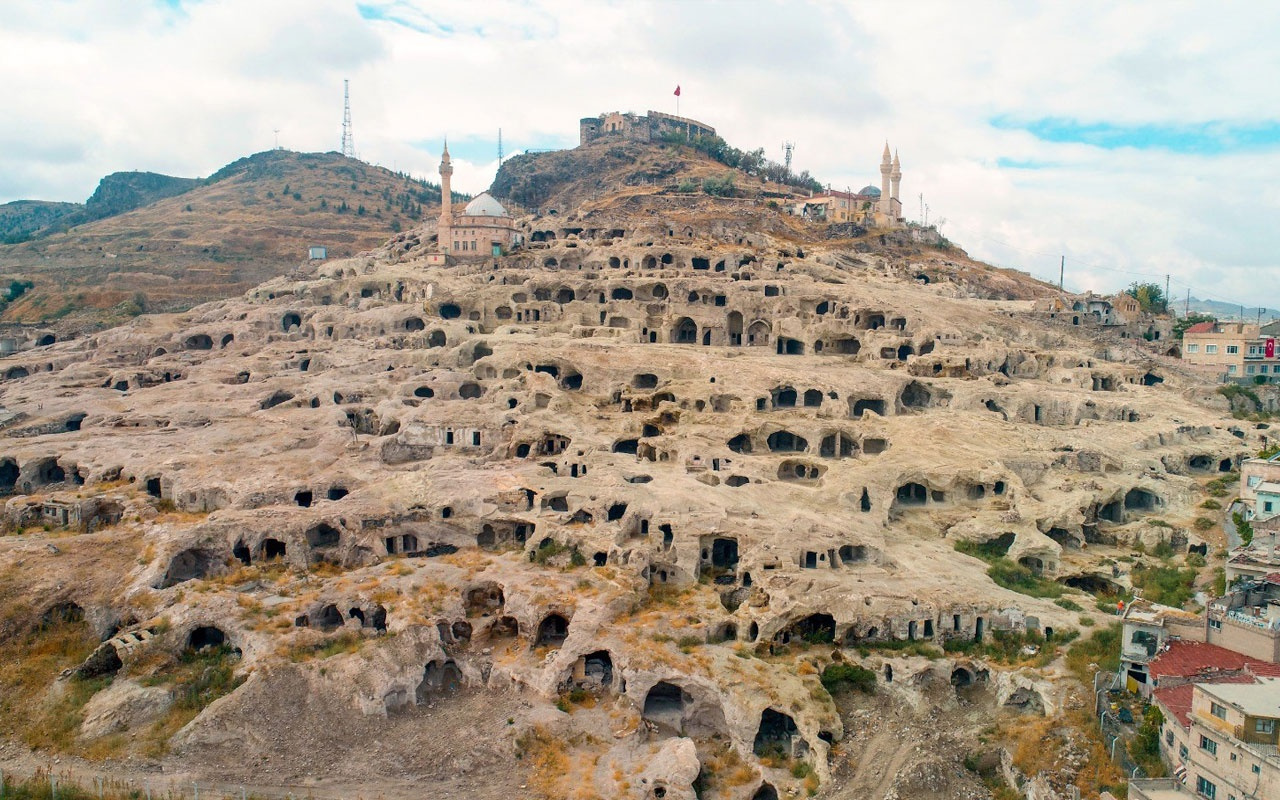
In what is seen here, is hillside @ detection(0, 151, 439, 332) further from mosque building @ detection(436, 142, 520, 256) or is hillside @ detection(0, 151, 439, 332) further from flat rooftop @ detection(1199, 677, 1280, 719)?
Result: flat rooftop @ detection(1199, 677, 1280, 719)

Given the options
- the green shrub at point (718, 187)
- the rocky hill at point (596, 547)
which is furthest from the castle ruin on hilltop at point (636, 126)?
the rocky hill at point (596, 547)

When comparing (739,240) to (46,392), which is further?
(739,240)

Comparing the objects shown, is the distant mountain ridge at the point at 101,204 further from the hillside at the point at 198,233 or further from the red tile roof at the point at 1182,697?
the red tile roof at the point at 1182,697

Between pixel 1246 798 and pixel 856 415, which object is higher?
pixel 856 415

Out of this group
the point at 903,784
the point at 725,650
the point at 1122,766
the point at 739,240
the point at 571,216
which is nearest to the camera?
the point at 1122,766

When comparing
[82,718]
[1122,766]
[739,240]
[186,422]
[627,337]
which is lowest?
[82,718]

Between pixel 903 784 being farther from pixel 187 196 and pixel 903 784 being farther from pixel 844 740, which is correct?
pixel 187 196

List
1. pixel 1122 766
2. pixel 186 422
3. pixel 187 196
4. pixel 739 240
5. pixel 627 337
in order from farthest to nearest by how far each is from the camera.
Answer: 1. pixel 187 196
2. pixel 739 240
3. pixel 627 337
4. pixel 186 422
5. pixel 1122 766

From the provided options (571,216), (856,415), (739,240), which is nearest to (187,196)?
(571,216)

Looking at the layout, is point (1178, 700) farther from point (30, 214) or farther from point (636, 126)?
point (30, 214)
